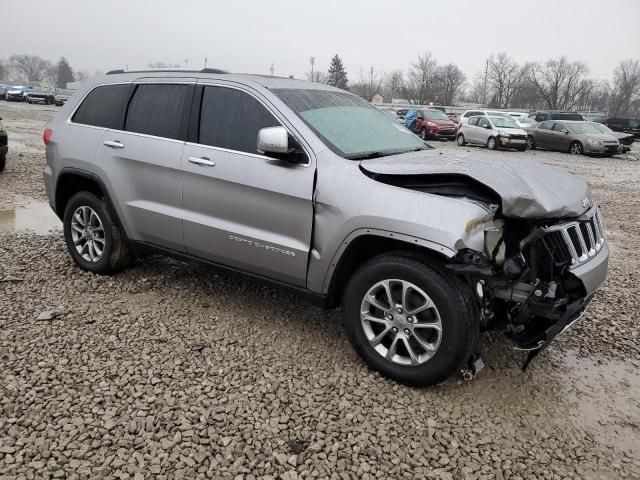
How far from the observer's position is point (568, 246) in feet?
10.3

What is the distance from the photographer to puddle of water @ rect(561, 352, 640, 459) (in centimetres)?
286

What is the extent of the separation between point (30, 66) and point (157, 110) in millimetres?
141790

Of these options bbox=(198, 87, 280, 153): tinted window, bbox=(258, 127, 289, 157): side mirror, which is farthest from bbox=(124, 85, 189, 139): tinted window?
bbox=(258, 127, 289, 157): side mirror

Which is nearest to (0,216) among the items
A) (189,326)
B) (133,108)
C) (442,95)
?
(133,108)

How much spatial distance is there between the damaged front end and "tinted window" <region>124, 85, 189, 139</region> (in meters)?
2.50

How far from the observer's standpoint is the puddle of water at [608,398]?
2.86 m

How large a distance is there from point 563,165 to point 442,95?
71.4 m

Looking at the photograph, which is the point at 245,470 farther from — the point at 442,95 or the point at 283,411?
the point at 442,95

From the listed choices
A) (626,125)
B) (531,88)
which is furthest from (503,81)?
(626,125)

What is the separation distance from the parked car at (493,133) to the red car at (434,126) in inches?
63.1

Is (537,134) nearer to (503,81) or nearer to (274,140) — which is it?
(274,140)

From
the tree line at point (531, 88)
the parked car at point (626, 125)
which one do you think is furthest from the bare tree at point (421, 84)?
the parked car at point (626, 125)

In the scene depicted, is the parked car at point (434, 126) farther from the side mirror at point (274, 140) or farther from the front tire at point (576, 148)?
the side mirror at point (274, 140)

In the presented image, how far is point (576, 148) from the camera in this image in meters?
20.7
